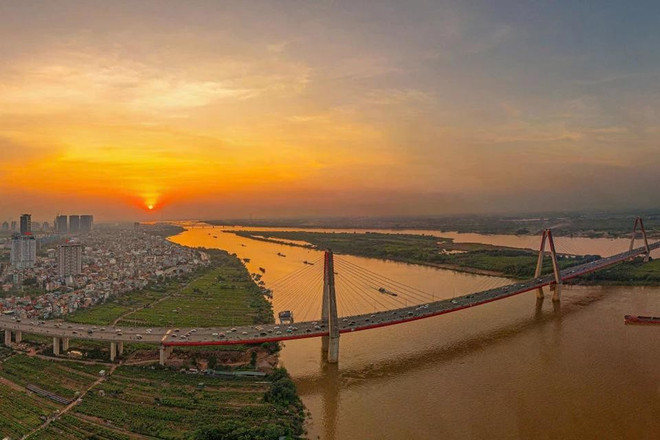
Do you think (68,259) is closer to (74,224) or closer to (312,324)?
(312,324)

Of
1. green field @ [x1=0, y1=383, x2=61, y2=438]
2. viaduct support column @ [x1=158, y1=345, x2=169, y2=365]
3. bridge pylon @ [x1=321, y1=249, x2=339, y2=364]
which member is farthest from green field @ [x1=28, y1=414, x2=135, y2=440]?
bridge pylon @ [x1=321, y1=249, x2=339, y2=364]

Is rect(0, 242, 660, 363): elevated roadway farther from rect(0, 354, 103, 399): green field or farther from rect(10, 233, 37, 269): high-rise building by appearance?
rect(10, 233, 37, 269): high-rise building

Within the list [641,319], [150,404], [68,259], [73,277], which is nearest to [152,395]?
[150,404]

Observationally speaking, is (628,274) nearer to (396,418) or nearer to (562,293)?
(562,293)

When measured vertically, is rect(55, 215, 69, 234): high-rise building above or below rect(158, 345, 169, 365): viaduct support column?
above

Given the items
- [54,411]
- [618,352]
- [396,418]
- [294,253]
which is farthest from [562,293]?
[294,253]
